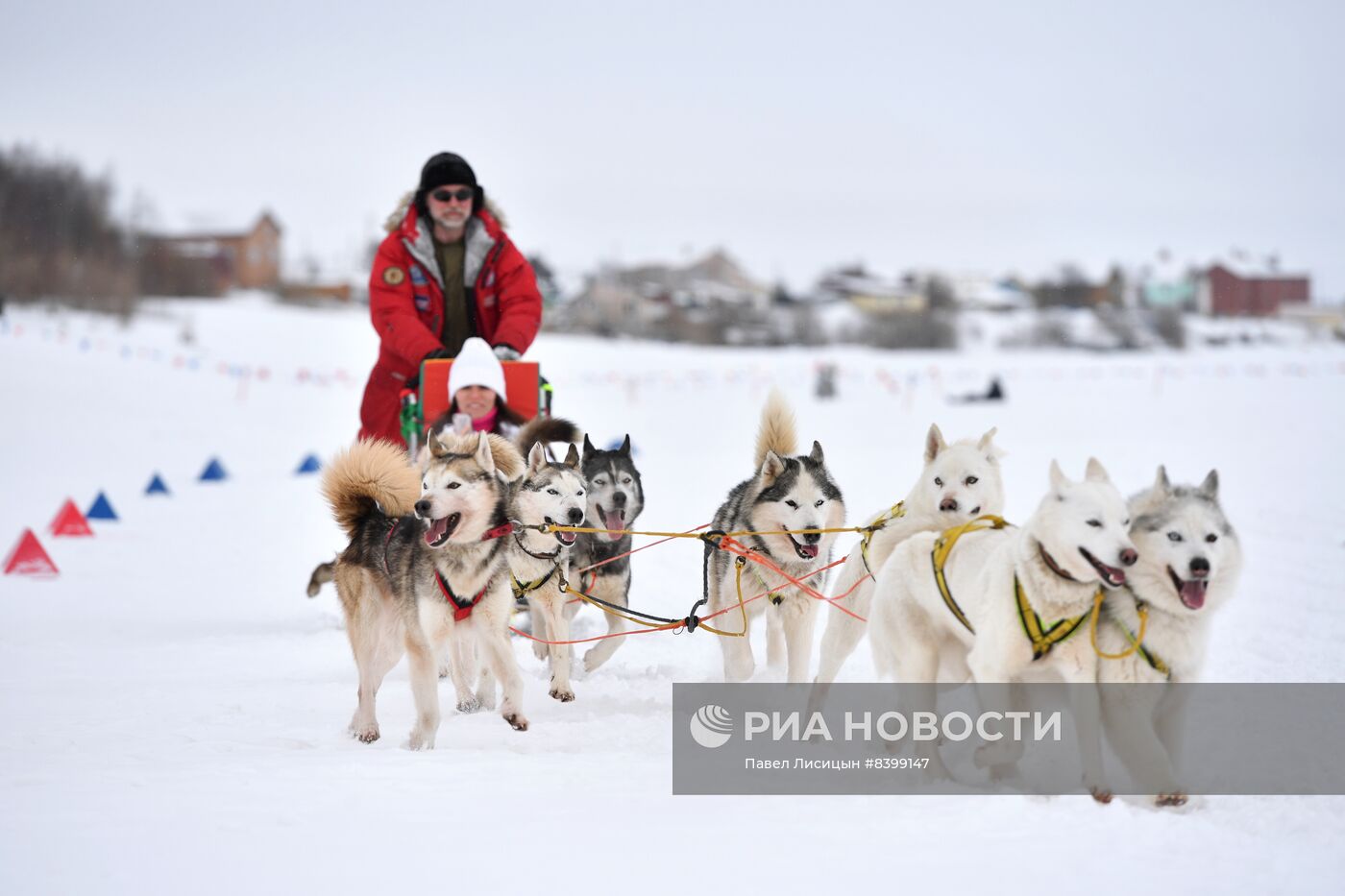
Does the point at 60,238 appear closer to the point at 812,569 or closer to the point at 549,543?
the point at 549,543

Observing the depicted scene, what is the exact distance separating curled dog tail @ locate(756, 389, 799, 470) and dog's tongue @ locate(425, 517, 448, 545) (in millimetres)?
1420

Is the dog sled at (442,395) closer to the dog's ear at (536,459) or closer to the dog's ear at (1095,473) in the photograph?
the dog's ear at (536,459)

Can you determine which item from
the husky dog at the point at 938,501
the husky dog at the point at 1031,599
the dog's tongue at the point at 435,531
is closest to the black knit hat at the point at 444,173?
the dog's tongue at the point at 435,531

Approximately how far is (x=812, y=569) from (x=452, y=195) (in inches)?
108

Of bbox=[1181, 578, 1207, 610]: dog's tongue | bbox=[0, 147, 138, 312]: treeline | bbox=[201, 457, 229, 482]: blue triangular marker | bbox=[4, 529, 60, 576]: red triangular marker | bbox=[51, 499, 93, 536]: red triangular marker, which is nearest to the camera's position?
bbox=[1181, 578, 1207, 610]: dog's tongue

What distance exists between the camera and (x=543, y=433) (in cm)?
518

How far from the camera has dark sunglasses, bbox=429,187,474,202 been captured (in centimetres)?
590

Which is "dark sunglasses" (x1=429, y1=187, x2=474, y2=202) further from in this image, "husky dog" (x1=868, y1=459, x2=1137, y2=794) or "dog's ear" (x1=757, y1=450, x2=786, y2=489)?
"husky dog" (x1=868, y1=459, x2=1137, y2=794)

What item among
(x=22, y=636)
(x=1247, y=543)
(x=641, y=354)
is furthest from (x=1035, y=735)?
(x=641, y=354)

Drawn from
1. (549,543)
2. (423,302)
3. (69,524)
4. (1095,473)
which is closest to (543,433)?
(549,543)

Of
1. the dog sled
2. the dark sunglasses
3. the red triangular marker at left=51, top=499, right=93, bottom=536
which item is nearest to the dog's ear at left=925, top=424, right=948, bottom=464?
the dog sled

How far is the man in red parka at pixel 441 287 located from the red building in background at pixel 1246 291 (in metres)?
72.8

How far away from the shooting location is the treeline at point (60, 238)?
3384 centimetres

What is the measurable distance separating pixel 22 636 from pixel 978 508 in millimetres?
4451
